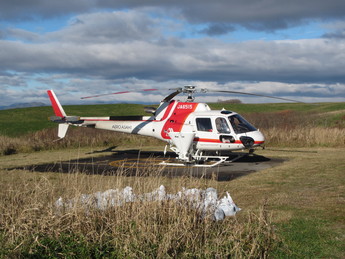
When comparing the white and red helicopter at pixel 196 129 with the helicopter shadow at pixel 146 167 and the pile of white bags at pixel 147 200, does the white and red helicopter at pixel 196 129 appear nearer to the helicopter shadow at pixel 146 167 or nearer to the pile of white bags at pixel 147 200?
the helicopter shadow at pixel 146 167

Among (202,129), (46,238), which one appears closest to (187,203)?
(46,238)

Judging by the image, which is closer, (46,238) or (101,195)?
Answer: (46,238)

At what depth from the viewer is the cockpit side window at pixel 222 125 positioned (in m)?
17.0

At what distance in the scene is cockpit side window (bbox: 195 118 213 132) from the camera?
17.3 m

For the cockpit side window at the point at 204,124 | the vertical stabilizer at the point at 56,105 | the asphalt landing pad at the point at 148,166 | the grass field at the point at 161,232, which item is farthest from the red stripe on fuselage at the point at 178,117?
the grass field at the point at 161,232

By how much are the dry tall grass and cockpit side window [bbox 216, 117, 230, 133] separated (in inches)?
384

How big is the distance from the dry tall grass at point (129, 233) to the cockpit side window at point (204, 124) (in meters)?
10.0

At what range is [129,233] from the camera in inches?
263

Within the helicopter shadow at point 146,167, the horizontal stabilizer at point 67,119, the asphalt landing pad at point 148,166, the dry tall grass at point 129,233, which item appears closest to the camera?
the dry tall grass at point 129,233

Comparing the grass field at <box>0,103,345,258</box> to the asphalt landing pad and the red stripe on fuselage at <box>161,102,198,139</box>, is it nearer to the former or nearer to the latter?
the asphalt landing pad

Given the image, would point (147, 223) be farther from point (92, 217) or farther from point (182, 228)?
point (92, 217)

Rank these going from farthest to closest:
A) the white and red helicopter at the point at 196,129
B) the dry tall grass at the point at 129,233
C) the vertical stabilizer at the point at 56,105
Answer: the vertical stabilizer at the point at 56,105, the white and red helicopter at the point at 196,129, the dry tall grass at the point at 129,233

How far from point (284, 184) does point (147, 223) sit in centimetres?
694

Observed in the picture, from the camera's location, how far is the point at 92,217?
7.09m
